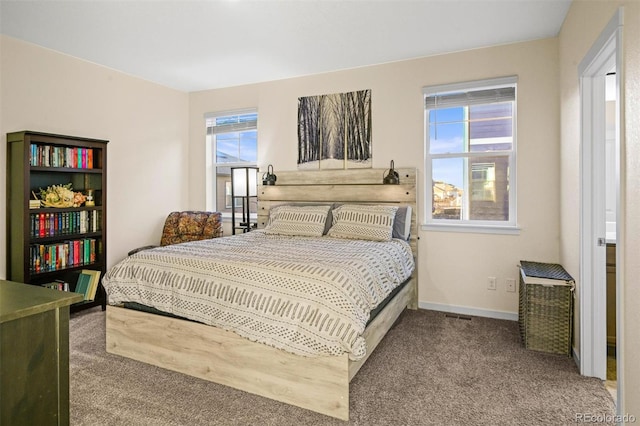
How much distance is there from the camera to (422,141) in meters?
3.81

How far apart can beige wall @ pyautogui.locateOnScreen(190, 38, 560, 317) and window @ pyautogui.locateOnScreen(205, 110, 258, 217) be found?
1.55ft

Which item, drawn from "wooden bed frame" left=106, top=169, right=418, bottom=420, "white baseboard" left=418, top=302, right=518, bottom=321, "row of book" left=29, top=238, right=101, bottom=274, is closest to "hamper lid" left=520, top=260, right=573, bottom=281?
"white baseboard" left=418, top=302, right=518, bottom=321

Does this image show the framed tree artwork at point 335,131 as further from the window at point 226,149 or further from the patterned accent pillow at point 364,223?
the window at point 226,149

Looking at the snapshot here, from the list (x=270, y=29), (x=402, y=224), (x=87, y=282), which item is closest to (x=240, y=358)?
(x=402, y=224)

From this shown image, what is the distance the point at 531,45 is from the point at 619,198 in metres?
2.20

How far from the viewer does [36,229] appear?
3.32 m

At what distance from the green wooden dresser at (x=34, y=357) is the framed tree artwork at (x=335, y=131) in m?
3.29

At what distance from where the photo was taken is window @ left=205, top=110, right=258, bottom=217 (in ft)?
16.1

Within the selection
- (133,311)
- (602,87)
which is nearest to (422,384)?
(133,311)

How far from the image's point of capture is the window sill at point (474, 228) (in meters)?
3.47

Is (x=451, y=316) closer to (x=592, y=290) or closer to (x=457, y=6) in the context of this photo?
(x=592, y=290)

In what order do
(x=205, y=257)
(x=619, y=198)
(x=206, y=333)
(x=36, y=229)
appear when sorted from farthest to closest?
(x=36, y=229)
(x=205, y=257)
(x=206, y=333)
(x=619, y=198)

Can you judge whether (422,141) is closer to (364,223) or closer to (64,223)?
(364,223)

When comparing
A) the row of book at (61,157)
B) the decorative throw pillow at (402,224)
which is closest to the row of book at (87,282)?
the row of book at (61,157)
